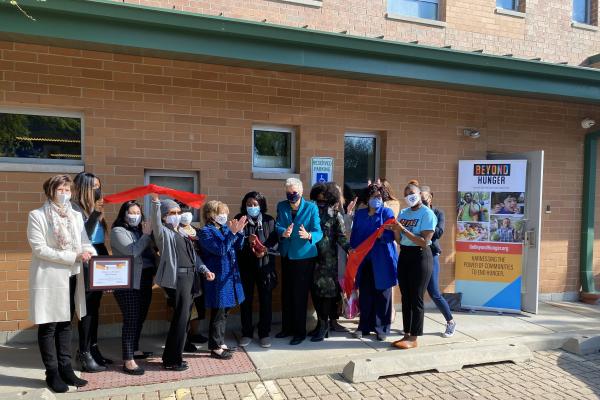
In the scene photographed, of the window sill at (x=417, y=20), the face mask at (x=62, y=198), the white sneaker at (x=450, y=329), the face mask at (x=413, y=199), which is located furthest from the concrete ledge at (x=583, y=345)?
the face mask at (x=62, y=198)

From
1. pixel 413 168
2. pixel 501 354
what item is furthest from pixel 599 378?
pixel 413 168

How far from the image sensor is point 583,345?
16.7 ft

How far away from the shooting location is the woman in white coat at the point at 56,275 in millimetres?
3605

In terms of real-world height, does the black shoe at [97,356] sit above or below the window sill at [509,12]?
below

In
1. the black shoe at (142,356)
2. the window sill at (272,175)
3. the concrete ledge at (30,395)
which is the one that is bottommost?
the black shoe at (142,356)

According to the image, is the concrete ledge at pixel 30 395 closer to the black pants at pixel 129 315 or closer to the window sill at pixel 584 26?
the black pants at pixel 129 315

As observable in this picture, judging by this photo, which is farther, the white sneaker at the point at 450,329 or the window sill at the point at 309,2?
the window sill at the point at 309,2

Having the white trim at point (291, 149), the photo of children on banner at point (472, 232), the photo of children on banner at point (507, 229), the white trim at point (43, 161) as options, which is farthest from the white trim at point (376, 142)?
the white trim at point (43, 161)

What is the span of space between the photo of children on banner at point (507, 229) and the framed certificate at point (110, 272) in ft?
16.8

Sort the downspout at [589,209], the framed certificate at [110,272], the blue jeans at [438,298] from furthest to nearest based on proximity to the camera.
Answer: the downspout at [589,209], the blue jeans at [438,298], the framed certificate at [110,272]

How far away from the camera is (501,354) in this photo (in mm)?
4770

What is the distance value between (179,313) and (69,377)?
1052 mm

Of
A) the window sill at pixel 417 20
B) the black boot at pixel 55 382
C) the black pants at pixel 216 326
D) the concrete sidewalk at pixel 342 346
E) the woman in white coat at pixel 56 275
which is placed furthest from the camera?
the window sill at pixel 417 20

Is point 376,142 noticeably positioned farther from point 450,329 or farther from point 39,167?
point 39,167
